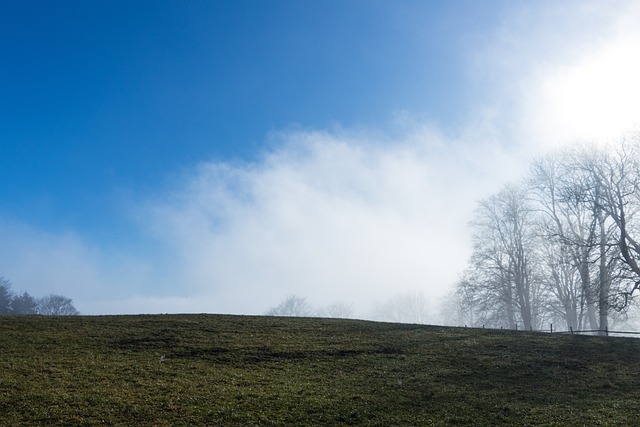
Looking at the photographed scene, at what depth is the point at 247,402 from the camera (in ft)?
48.6

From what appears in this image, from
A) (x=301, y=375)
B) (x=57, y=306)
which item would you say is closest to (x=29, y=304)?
(x=57, y=306)

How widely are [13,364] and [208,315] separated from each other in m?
14.1

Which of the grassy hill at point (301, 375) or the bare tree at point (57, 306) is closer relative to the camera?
the grassy hill at point (301, 375)

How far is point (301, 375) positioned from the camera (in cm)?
1836

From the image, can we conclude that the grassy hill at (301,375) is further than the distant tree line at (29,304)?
No

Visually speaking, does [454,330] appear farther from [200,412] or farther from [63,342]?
[63,342]

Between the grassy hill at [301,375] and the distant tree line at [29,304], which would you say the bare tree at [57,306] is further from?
the grassy hill at [301,375]

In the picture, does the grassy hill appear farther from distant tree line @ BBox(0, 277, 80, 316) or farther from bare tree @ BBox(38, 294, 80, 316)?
bare tree @ BBox(38, 294, 80, 316)

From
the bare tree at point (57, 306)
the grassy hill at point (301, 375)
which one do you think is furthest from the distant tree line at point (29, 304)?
the grassy hill at point (301, 375)

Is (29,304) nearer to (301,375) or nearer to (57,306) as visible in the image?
(57,306)

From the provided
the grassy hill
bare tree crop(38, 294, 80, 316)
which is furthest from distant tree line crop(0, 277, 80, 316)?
the grassy hill

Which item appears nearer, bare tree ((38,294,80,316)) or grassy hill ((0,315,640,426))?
grassy hill ((0,315,640,426))

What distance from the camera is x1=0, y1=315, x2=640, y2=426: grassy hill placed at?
45.5 feet

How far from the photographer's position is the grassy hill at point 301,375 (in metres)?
13.9
